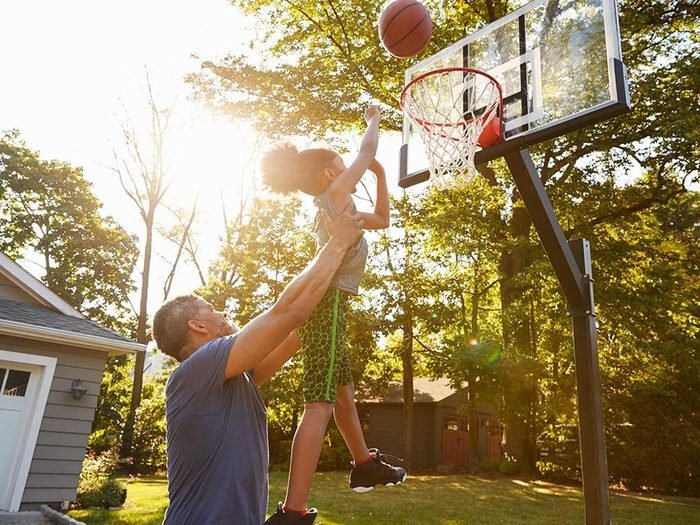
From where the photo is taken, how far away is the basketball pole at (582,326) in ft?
15.1

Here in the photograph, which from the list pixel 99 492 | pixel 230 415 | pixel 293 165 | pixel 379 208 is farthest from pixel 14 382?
pixel 230 415

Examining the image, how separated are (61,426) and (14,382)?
1175mm

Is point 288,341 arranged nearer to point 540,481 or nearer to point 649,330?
point 649,330

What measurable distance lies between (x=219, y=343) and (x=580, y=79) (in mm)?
4472

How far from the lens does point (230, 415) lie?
239 centimetres

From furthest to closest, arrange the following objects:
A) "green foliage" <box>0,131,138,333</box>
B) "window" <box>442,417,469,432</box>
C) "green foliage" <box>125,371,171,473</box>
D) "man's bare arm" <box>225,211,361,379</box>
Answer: "window" <box>442,417,469,432</box>
"green foliage" <box>0,131,138,333</box>
"green foliage" <box>125,371,171,473</box>
"man's bare arm" <box>225,211,361,379</box>

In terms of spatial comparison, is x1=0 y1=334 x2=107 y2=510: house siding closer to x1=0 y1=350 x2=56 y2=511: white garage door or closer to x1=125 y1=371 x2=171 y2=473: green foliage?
x1=0 y1=350 x2=56 y2=511: white garage door

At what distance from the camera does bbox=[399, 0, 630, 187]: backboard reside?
4684mm

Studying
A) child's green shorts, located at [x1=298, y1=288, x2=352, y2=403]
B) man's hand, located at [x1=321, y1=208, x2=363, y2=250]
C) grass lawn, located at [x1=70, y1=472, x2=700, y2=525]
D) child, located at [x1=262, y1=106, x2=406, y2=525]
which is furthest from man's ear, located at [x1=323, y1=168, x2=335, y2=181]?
grass lawn, located at [x1=70, y1=472, x2=700, y2=525]

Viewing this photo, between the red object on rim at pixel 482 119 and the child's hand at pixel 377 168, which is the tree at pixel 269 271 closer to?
the red object on rim at pixel 482 119

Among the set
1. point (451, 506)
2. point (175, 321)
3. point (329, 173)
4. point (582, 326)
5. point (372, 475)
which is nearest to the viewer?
point (175, 321)

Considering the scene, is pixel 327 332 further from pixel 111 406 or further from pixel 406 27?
pixel 111 406

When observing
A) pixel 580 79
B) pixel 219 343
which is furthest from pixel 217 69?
pixel 219 343

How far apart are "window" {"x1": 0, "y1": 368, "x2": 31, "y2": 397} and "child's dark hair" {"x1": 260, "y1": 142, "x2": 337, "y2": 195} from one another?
9.26 metres
